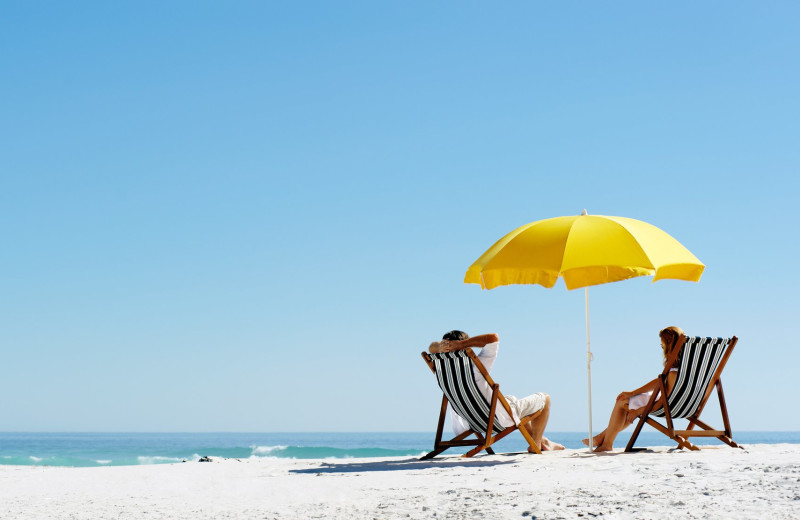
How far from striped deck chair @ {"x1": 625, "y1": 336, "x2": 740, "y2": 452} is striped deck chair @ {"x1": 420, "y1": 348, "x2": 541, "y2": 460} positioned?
1.11 m

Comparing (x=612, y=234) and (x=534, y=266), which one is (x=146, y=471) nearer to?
(x=534, y=266)

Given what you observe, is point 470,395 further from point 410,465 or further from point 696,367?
point 696,367

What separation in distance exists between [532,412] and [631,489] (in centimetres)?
285

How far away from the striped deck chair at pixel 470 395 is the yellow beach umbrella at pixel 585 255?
2.53 feet

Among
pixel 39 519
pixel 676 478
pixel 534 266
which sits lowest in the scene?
pixel 39 519

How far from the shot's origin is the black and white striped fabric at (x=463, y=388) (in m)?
6.48

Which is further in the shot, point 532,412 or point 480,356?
point 532,412

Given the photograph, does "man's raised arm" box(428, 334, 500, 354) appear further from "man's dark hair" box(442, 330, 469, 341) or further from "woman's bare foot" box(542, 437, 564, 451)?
"woman's bare foot" box(542, 437, 564, 451)

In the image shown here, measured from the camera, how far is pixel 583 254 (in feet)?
20.8

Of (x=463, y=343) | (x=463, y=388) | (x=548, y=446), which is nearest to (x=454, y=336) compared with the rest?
(x=463, y=343)

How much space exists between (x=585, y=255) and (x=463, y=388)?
1.48 meters

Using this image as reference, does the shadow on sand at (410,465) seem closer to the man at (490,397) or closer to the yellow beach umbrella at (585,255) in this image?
the man at (490,397)

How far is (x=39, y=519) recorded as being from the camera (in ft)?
14.6

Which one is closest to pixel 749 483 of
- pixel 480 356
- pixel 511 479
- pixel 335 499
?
pixel 511 479
